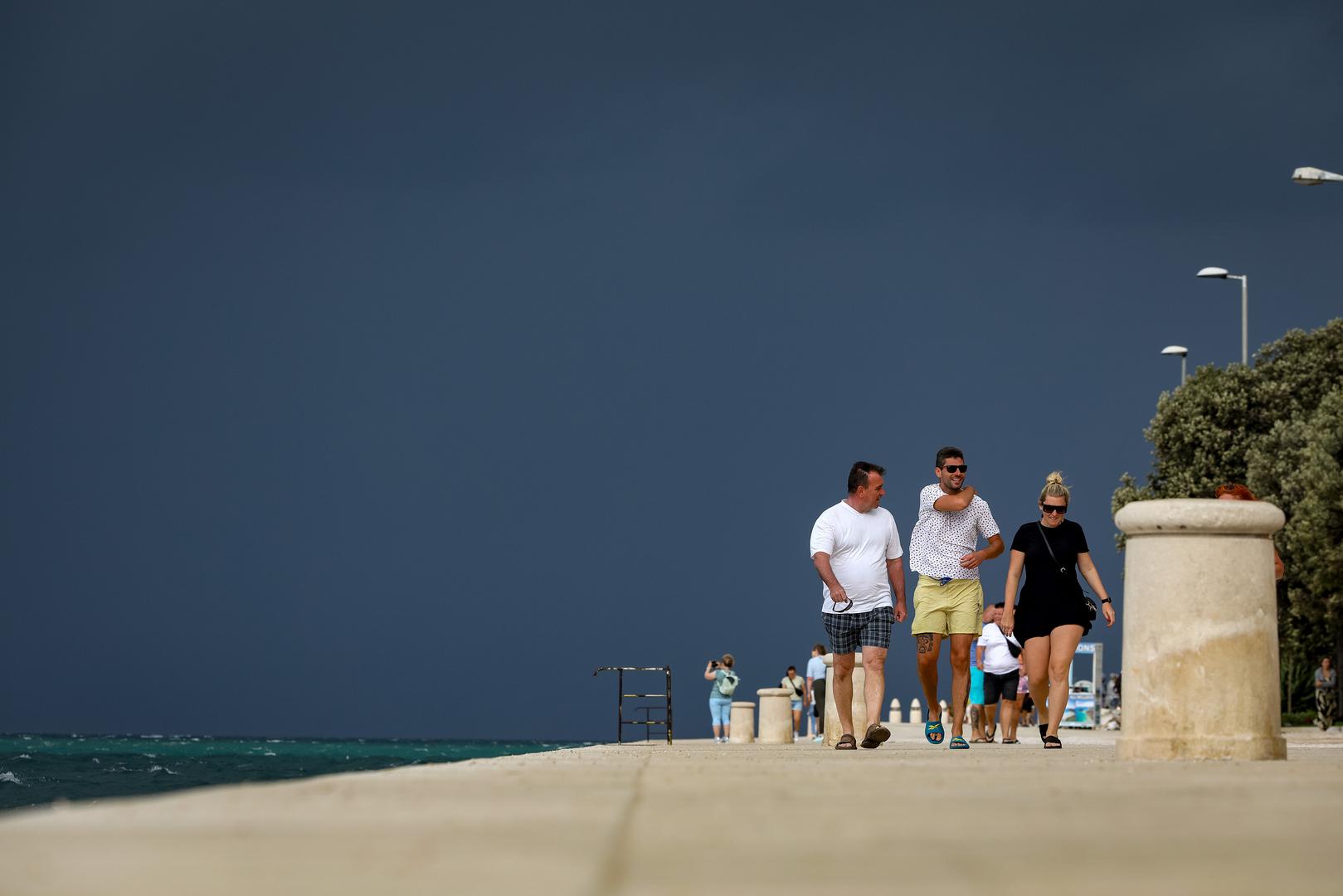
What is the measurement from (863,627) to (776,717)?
750 inches

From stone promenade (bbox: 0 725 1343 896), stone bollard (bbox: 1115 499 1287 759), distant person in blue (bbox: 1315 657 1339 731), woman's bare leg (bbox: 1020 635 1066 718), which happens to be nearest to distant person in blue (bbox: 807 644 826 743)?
distant person in blue (bbox: 1315 657 1339 731)

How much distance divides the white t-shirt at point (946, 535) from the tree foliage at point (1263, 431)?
27.5 m

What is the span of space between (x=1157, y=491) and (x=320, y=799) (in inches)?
1815

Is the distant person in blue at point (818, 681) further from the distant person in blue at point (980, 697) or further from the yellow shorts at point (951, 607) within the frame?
the yellow shorts at point (951, 607)

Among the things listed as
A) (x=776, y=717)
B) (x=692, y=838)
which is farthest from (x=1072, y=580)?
(x=776, y=717)

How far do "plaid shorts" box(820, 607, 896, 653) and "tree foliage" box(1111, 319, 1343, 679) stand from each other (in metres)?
29.2

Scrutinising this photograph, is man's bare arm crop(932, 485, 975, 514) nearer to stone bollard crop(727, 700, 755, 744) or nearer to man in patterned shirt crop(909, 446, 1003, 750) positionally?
man in patterned shirt crop(909, 446, 1003, 750)

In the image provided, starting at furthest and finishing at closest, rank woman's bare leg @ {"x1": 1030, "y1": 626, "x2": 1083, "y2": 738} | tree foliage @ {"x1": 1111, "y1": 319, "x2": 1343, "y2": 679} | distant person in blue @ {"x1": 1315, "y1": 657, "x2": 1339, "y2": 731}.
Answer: tree foliage @ {"x1": 1111, "y1": 319, "x2": 1343, "y2": 679} < distant person in blue @ {"x1": 1315, "y1": 657, "x2": 1339, "y2": 731} < woman's bare leg @ {"x1": 1030, "y1": 626, "x2": 1083, "y2": 738}

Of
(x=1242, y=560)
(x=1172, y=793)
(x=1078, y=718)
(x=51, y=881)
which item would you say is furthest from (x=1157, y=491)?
(x=51, y=881)

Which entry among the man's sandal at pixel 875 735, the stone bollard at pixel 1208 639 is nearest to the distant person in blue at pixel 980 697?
the man's sandal at pixel 875 735

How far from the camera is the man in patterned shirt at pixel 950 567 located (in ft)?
50.5

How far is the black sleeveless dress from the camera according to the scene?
1505cm

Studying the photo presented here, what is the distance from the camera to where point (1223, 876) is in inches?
152

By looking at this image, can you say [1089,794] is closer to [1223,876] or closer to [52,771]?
[1223,876]
